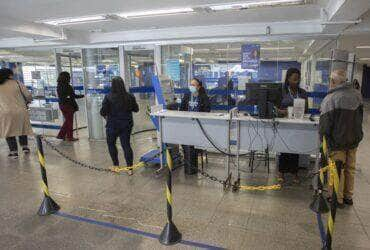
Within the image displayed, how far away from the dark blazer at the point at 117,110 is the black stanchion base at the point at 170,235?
78.8 inches

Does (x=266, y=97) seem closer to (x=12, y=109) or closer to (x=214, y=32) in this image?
(x=214, y=32)

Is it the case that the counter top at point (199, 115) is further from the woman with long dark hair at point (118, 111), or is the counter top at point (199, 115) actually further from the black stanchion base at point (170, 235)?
the black stanchion base at point (170, 235)

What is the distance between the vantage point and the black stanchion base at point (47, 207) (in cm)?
326

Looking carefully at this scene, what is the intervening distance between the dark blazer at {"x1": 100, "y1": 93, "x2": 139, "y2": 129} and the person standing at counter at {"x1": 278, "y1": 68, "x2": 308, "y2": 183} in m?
2.27

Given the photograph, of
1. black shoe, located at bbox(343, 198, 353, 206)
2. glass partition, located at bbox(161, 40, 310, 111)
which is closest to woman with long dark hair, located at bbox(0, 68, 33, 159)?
glass partition, located at bbox(161, 40, 310, 111)

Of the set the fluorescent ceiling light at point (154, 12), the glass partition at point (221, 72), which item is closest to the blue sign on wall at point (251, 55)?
the glass partition at point (221, 72)

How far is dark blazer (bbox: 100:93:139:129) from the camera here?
4.13 meters

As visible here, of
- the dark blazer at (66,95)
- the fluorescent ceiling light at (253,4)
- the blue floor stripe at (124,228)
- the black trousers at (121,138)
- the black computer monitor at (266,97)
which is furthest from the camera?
the dark blazer at (66,95)

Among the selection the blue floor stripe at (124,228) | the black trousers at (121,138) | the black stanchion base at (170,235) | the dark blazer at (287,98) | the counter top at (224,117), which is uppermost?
the dark blazer at (287,98)

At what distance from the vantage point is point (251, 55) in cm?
580

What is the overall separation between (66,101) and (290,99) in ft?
16.4

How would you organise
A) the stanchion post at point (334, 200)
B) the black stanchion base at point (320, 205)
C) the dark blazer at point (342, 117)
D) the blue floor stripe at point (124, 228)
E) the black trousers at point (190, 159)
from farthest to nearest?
the black trousers at point (190, 159)
the black stanchion base at point (320, 205)
the dark blazer at point (342, 117)
the blue floor stripe at point (124, 228)
the stanchion post at point (334, 200)

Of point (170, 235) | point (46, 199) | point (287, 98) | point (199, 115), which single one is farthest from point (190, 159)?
point (46, 199)

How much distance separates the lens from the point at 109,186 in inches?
159
